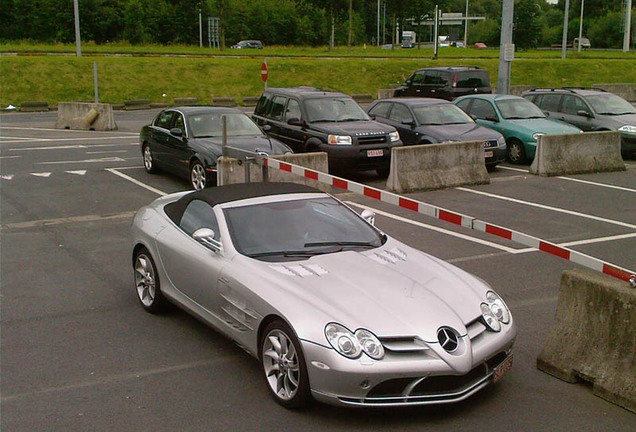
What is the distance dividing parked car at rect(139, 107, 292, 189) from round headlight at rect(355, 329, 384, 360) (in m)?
8.34

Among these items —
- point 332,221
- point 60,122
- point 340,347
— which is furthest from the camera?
point 60,122

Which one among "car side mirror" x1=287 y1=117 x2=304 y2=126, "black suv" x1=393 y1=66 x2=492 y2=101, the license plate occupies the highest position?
"black suv" x1=393 y1=66 x2=492 y2=101

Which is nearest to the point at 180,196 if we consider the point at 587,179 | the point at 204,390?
the point at 204,390

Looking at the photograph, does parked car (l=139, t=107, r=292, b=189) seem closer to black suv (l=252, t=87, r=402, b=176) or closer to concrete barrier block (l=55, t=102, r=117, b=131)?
black suv (l=252, t=87, r=402, b=176)

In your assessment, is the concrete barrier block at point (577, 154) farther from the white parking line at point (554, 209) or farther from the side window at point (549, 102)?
the side window at point (549, 102)

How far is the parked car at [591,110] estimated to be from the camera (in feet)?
61.4

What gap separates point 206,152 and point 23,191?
369 centimetres

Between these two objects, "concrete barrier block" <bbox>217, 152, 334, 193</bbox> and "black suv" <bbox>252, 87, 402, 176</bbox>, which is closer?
"concrete barrier block" <bbox>217, 152, 334, 193</bbox>

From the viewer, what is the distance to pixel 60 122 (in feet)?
83.9

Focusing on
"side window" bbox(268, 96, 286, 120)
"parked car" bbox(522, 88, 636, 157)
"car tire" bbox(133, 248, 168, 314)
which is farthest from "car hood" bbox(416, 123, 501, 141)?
"car tire" bbox(133, 248, 168, 314)

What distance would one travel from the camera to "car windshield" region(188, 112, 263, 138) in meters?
14.5

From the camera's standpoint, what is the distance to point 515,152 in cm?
1789

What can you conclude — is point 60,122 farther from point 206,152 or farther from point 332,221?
point 332,221

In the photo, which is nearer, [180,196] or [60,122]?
[180,196]
